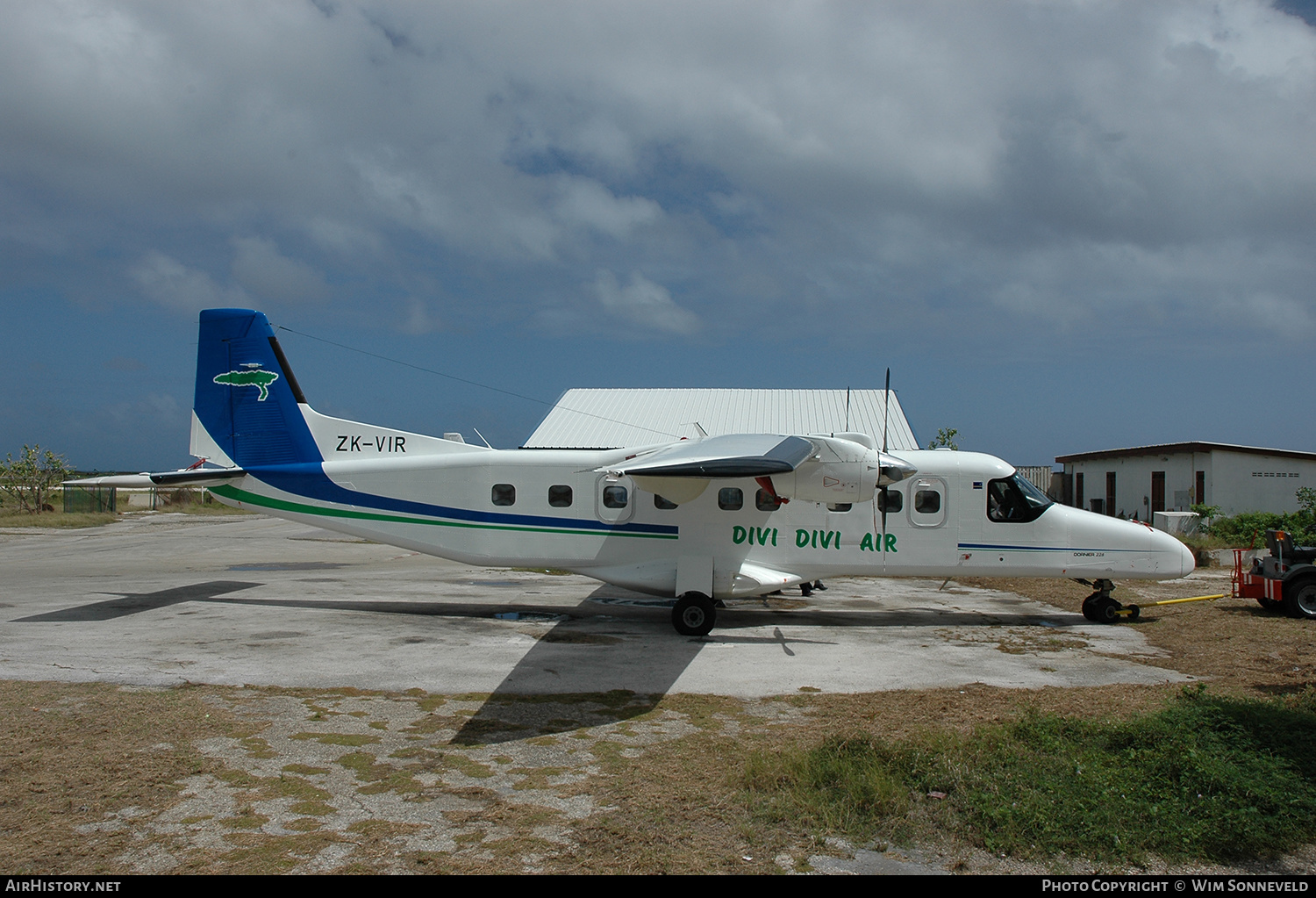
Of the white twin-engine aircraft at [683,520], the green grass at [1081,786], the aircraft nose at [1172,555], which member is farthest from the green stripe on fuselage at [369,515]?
the aircraft nose at [1172,555]

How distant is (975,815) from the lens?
4.85 m

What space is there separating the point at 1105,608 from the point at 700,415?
23.1 meters

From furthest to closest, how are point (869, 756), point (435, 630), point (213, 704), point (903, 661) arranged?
1. point (435, 630)
2. point (903, 661)
3. point (213, 704)
4. point (869, 756)

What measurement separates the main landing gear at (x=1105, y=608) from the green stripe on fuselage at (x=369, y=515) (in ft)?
21.7

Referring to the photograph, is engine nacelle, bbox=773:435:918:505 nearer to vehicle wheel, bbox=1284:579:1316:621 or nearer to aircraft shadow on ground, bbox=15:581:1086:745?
aircraft shadow on ground, bbox=15:581:1086:745

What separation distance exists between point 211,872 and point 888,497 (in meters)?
9.85

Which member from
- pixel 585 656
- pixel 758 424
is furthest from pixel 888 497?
pixel 758 424

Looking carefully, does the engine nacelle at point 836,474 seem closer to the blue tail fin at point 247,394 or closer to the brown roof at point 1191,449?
the blue tail fin at point 247,394

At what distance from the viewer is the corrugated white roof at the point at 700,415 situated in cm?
3234

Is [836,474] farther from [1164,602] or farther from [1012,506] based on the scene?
[1164,602]

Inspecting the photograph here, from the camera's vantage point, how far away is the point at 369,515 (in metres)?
12.7

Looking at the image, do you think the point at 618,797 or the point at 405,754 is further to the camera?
the point at 405,754

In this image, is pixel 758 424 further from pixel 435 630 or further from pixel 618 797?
pixel 618 797

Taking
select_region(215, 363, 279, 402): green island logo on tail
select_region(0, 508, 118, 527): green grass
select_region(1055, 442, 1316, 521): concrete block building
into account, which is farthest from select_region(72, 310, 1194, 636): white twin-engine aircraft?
select_region(0, 508, 118, 527): green grass
